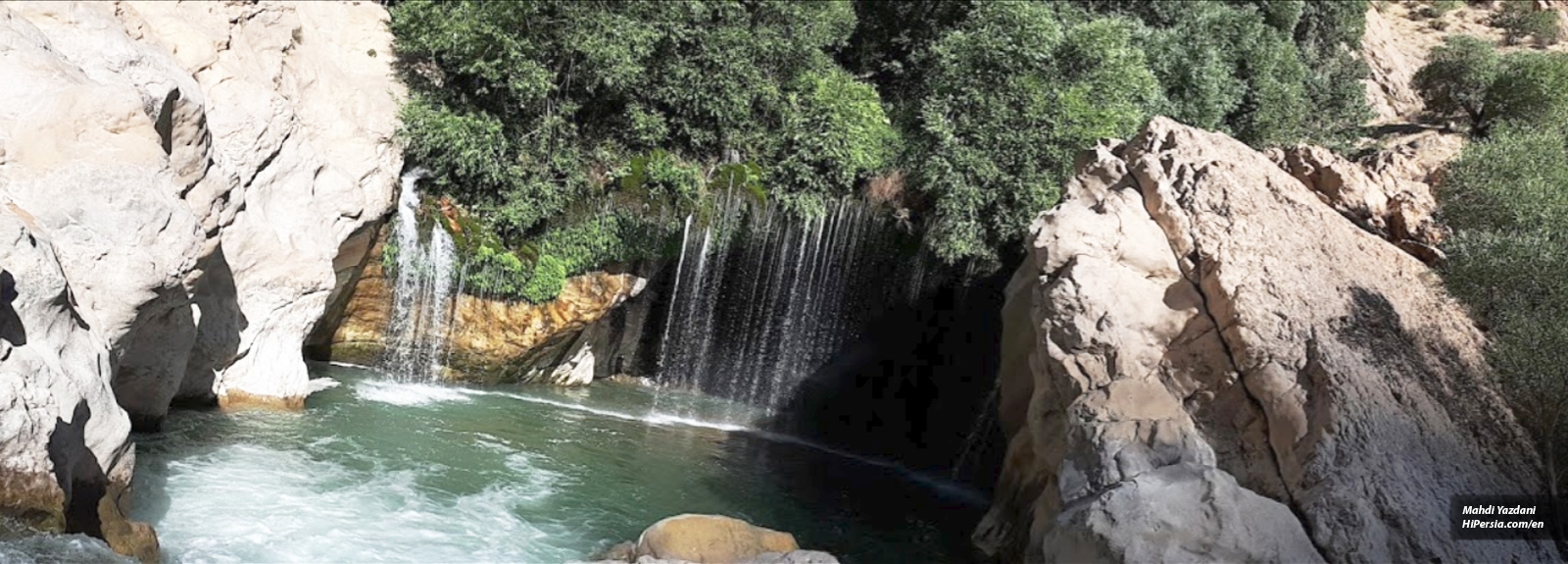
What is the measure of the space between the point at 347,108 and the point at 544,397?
717cm

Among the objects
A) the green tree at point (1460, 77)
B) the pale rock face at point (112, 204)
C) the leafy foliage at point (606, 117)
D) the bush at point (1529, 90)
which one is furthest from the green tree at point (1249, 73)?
the pale rock face at point (112, 204)

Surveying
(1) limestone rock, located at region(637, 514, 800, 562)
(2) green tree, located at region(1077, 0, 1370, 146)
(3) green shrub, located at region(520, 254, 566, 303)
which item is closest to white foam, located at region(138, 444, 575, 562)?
(1) limestone rock, located at region(637, 514, 800, 562)

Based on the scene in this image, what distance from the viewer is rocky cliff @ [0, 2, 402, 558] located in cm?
984

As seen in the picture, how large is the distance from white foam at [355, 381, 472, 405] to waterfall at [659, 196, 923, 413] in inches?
211

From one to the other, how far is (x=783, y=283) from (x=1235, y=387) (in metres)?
12.6

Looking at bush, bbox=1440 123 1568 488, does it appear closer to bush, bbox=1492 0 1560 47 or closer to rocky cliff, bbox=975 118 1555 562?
rocky cliff, bbox=975 118 1555 562

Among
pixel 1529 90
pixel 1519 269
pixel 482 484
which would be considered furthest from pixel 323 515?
pixel 1529 90

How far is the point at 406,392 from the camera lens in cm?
1995

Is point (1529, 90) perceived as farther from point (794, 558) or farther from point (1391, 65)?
point (794, 558)

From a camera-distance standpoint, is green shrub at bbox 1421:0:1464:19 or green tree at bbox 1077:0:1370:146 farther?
green shrub at bbox 1421:0:1464:19

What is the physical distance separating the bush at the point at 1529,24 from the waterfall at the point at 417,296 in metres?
40.4

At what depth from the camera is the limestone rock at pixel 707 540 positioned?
12250mm

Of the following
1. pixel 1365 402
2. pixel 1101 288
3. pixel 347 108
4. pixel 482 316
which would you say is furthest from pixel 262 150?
pixel 1365 402

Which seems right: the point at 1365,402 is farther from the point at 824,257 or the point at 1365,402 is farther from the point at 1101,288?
the point at 824,257
